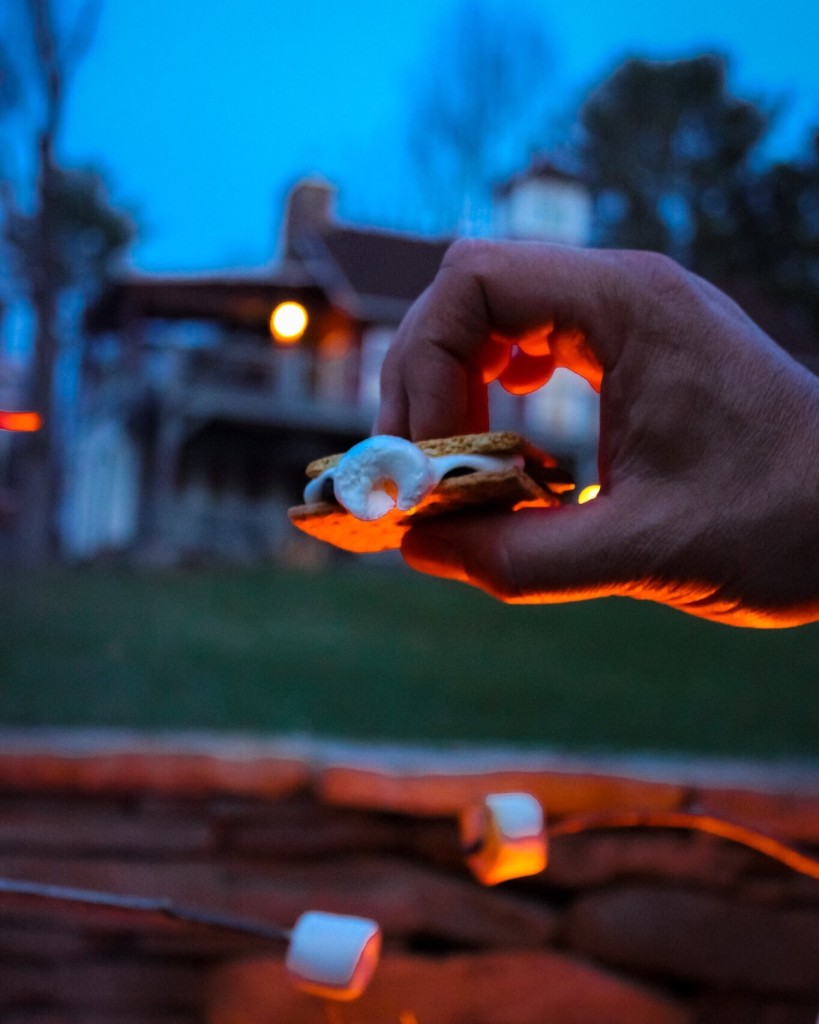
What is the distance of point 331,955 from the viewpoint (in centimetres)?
147

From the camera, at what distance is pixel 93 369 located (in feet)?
46.3

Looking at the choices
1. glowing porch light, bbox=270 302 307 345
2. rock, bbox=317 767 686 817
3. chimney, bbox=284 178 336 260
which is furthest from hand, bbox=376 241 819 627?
chimney, bbox=284 178 336 260

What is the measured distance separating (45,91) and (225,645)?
4405 mm

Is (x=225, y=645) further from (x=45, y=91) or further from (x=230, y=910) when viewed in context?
(x=45, y=91)

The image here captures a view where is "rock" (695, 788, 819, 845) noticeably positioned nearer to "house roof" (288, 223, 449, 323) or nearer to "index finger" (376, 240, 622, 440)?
"index finger" (376, 240, 622, 440)

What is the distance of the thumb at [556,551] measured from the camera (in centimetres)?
109

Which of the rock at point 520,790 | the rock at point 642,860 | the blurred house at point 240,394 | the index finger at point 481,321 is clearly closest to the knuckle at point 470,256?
the index finger at point 481,321

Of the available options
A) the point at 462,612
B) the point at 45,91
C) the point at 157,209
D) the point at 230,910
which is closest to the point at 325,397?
the point at 157,209

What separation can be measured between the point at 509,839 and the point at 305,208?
12.2m

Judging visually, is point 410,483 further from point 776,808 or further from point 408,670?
point 408,670

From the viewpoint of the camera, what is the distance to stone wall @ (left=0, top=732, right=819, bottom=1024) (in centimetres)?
246

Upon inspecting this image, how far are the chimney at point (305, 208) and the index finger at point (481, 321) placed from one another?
38.0 ft

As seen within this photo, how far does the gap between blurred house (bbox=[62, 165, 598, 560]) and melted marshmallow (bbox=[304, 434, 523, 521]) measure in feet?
34.2

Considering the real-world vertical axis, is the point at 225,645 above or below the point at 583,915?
above
